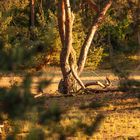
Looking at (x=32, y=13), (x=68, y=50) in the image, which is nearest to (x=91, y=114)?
(x=68, y=50)

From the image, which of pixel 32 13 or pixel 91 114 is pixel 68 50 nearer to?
pixel 91 114

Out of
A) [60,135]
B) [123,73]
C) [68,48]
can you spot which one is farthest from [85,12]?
[60,135]

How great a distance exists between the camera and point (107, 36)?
3716cm

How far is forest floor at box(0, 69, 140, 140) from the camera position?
6082mm

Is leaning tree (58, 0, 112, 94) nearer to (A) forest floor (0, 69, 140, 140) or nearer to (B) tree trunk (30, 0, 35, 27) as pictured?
(A) forest floor (0, 69, 140, 140)

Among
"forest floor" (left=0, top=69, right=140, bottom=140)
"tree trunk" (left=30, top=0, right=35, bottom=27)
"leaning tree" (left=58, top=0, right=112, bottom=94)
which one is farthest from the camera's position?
"tree trunk" (left=30, top=0, right=35, bottom=27)

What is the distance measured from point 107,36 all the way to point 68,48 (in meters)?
22.3

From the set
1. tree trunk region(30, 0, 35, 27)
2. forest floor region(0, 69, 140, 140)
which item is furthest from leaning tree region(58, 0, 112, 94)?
tree trunk region(30, 0, 35, 27)

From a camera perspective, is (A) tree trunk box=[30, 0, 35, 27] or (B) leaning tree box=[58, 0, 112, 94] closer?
(B) leaning tree box=[58, 0, 112, 94]

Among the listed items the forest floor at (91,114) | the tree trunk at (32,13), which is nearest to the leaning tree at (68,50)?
the forest floor at (91,114)

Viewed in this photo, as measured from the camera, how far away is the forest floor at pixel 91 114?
20.0ft

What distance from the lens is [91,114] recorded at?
8930 millimetres

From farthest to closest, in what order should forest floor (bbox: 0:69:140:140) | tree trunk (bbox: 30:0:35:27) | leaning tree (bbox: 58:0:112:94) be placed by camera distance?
tree trunk (bbox: 30:0:35:27), leaning tree (bbox: 58:0:112:94), forest floor (bbox: 0:69:140:140)

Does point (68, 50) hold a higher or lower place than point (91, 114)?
lower
